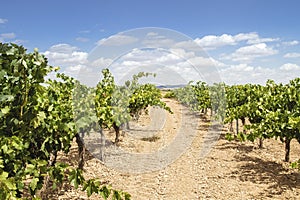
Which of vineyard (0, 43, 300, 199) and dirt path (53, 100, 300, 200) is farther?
dirt path (53, 100, 300, 200)

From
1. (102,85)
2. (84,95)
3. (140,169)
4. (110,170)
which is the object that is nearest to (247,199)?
(140,169)

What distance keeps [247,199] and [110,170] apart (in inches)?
181

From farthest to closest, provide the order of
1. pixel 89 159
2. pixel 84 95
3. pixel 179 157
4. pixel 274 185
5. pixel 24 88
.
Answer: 1. pixel 179 157
2. pixel 89 159
3. pixel 84 95
4. pixel 274 185
5. pixel 24 88

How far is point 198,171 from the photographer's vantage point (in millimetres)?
9805

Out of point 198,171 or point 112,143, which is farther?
point 112,143

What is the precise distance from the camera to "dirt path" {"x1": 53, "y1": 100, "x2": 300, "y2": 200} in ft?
25.4

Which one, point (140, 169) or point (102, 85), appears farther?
point (102, 85)

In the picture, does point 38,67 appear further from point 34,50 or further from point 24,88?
point 24,88

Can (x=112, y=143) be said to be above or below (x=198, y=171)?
above

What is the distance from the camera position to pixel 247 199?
7215 mm

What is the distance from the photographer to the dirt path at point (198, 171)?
773 centimetres

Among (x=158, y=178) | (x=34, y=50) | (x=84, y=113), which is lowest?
(x=158, y=178)

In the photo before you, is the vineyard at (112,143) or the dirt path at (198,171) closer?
the vineyard at (112,143)

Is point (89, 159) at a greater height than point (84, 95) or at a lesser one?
lesser
